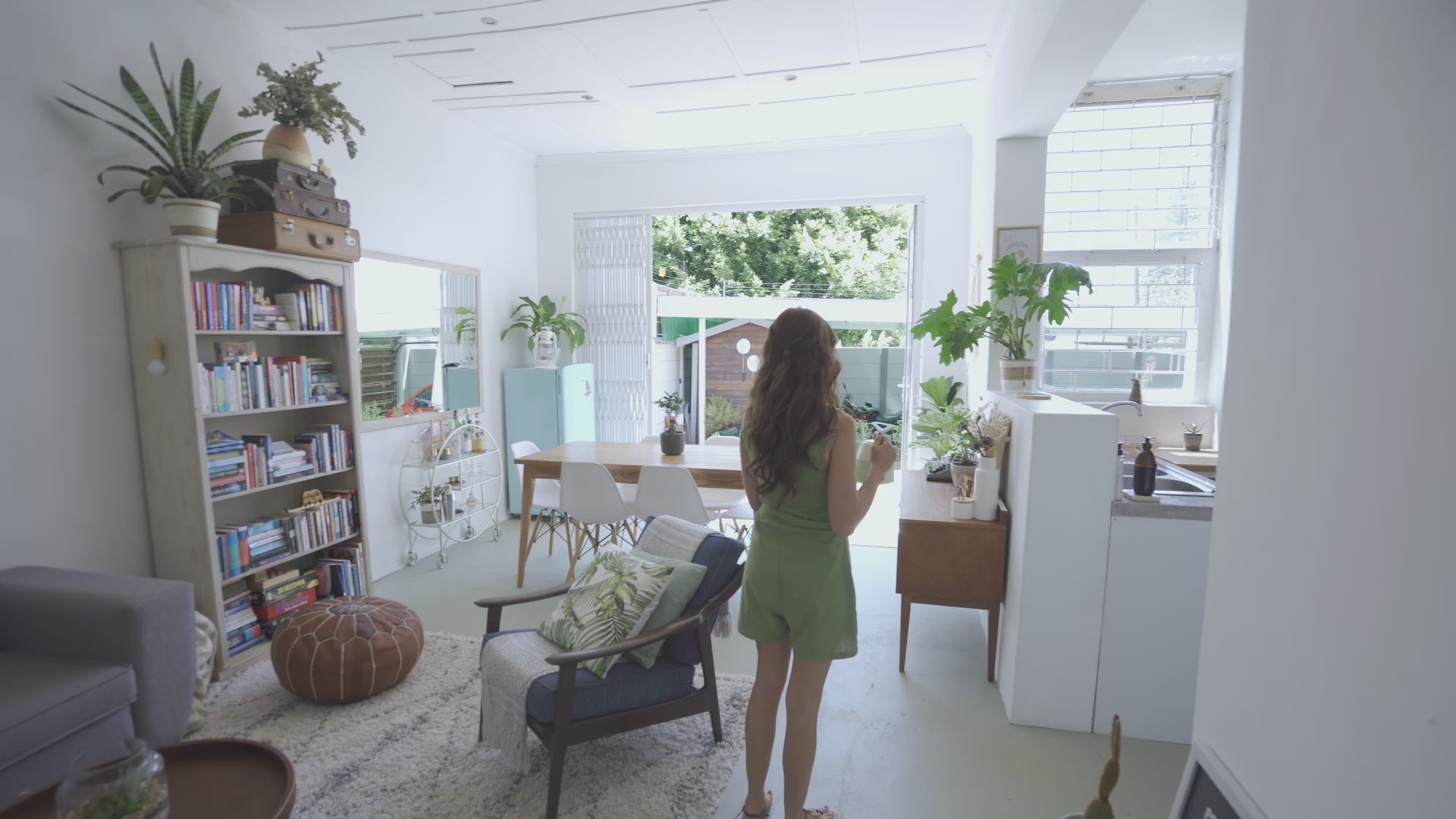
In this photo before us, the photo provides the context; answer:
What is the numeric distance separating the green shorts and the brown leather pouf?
168 centimetres

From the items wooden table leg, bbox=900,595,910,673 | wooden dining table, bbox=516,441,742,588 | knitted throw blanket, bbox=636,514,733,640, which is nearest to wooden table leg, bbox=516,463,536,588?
wooden dining table, bbox=516,441,742,588

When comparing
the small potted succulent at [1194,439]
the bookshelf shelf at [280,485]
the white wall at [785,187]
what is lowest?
the bookshelf shelf at [280,485]

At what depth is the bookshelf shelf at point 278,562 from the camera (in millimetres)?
2980

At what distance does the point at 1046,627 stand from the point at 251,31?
179 inches

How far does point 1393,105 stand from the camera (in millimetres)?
913

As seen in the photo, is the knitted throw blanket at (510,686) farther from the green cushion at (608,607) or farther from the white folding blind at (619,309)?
the white folding blind at (619,309)

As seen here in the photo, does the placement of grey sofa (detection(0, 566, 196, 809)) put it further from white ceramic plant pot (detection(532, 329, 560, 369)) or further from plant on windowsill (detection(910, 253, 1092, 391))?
plant on windowsill (detection(910, 253, 1092, 391))

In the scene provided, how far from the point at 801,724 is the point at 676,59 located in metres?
3.49

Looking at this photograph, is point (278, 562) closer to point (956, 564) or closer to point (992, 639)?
point (956, 564)

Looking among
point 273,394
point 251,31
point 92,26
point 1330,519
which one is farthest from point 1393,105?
point 251,31

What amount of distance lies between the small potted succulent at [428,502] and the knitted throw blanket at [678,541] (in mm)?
2319

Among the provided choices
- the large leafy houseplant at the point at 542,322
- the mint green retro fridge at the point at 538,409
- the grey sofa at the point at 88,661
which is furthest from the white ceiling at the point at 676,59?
the grey sofa at the point at 88,661

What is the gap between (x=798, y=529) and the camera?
185cm

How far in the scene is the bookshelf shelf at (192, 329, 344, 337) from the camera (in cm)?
290
